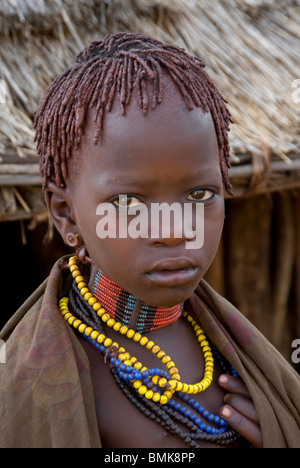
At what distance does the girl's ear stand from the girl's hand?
20.0 inches

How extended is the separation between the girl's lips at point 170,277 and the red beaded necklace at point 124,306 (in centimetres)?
16

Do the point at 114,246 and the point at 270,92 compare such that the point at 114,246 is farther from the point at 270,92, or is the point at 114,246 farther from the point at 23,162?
the point at 270,92

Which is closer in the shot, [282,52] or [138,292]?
[138,292]

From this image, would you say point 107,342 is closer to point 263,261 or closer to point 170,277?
point 170,277

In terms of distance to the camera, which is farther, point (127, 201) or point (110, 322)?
point (110, 322)

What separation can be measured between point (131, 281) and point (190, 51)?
161 centimetres

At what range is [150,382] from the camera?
122 cm

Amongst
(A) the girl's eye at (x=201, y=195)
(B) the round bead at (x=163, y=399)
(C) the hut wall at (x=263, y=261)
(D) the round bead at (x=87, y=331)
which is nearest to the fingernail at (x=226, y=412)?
(B) the round bead at (x=163, y=399)

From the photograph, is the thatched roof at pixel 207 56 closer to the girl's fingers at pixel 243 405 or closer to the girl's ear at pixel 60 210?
the girl's ear at pixel 60 210

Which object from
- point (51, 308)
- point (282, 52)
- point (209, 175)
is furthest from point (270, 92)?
point (51, 308)

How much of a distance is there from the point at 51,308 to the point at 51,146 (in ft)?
1.16

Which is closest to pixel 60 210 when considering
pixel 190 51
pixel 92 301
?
pixel 92 301

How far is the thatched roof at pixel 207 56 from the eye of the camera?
7.06 ft

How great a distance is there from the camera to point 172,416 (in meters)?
1.24
